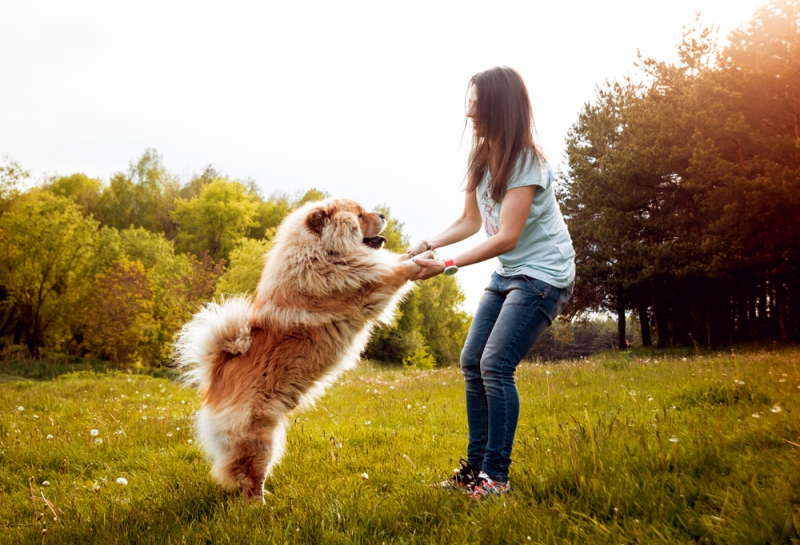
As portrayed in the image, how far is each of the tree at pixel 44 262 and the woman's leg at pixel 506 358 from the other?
1401 inches

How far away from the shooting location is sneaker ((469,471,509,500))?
2.99m

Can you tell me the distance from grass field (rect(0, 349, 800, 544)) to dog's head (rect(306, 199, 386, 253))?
1.77m

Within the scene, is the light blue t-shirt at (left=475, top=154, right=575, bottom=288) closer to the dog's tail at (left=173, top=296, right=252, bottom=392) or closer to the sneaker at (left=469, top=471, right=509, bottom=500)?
the sneaker at (left=469, top=471, right=509, bottom=500)

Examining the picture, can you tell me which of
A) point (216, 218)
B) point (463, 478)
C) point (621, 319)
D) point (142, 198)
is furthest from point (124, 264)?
point (463, 478)

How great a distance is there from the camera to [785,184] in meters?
16.4

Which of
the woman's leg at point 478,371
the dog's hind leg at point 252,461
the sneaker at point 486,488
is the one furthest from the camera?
the dog's hind leg at point 252,461

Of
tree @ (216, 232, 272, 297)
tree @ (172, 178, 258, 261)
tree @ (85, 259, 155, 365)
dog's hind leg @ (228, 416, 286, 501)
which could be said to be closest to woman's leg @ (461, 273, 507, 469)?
dog's hind leg @ (228, 416, 286, 501)

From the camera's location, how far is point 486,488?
3.06 m

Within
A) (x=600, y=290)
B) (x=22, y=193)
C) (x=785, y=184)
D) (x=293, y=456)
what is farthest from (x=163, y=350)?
(x=785, y=184)

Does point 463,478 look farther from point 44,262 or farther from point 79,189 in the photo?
point 79,189

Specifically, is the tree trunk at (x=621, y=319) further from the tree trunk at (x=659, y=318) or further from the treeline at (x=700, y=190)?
the tree trunk at (x=659, y=318)

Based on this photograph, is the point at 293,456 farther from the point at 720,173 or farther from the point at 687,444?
the point at 720,173

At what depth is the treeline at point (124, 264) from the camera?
2828 centimetres

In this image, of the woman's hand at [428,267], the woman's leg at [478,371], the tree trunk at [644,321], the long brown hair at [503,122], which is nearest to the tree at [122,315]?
the tree trunk at [644,321]
